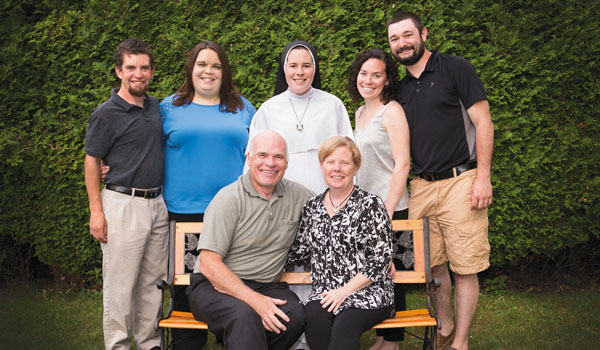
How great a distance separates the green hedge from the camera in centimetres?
523

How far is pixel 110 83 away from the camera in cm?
539

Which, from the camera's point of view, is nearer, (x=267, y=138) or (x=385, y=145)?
(x=267, y=138)

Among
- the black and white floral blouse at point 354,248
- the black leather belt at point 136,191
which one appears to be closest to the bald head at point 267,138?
the black and white floral blouse at point 354,248

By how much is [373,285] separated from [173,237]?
4.94ft

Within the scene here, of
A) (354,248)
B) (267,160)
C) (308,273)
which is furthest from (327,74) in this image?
(354,248)

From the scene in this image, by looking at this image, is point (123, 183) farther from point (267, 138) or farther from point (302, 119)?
point (302, 119)

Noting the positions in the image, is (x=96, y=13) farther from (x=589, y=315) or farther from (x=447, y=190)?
(x=589, y=315)

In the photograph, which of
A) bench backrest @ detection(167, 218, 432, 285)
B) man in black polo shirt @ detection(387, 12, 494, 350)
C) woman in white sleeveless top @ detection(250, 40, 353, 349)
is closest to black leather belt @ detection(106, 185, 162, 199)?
bench backrest @ detection(167, 218, 432, 285)

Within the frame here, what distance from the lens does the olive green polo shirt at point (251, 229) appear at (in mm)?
3240

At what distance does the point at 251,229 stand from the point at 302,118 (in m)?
0.99

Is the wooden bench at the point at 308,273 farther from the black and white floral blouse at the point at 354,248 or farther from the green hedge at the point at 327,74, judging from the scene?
the green hedge at the point at 327,74

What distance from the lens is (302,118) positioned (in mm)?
3779

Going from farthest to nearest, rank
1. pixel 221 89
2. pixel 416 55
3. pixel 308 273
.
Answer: pixel 221 89, pixel 416 55, pixel 308 273

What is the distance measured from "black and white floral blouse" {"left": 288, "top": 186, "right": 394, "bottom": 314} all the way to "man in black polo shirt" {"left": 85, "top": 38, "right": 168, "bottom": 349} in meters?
1.32
